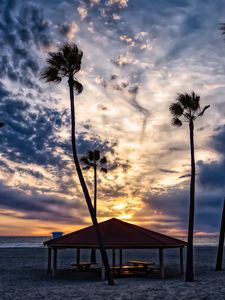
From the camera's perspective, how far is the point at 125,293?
57.6ft

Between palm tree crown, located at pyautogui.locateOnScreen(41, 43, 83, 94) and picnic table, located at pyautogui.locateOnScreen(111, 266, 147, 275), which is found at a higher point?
palm tree crown, located at pyautogui.locateOnScreen(41, 43, 83, 94)

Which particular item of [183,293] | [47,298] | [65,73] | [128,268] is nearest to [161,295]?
[183,293]

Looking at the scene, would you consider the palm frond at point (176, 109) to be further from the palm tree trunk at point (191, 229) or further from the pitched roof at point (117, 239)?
the pitched roof at point (117, 239)

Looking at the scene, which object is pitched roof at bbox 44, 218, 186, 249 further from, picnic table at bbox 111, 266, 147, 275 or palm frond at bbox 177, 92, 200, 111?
palm frond at bbox 177, 92, 200, 111

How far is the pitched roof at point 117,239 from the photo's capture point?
976 inches

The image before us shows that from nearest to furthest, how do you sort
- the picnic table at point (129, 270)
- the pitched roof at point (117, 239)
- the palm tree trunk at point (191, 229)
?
the palm tree trunk at point (191, 229), the pitched roof at point (117, 239), the picnic table at point (129, 270)

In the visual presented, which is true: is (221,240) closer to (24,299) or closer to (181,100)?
(181,100)

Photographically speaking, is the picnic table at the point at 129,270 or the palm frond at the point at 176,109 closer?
the palm frond at the point at 176,109

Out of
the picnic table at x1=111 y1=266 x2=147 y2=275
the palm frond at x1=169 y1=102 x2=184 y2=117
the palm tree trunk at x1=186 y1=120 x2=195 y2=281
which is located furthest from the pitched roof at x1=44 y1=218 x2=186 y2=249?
the palm frond at x1=169 y1=102 x2=184 y2=117

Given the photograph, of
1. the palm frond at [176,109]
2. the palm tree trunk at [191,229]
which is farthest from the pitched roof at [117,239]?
the palm frond at [176,109]

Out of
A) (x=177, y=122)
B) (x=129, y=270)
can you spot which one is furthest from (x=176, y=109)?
(x=129, y=270)

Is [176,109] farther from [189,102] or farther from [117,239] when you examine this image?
[117,239]

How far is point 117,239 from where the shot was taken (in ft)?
82.9

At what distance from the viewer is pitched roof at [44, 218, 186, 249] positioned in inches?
976
